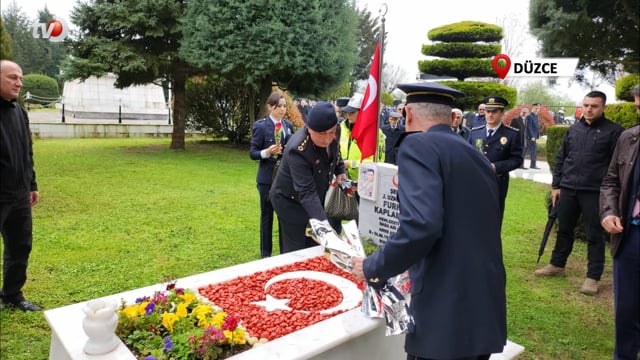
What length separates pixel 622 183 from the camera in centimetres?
312

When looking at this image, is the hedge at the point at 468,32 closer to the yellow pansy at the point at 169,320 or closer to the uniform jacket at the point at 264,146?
the uniform jacket at the point at 264,146

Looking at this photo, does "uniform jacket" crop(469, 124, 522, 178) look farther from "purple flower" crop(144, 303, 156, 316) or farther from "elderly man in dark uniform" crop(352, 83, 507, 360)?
"purple flower" crop(144, 303, 156, 316)

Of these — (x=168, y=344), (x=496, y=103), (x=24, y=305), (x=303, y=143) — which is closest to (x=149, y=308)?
(x=168, y=344)

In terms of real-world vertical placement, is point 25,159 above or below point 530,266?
above

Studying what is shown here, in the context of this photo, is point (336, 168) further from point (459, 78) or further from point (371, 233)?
point (459, 78)

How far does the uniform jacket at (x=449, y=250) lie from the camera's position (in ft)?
6.20

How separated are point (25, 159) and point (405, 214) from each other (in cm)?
349

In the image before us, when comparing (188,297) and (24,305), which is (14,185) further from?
(188,297)

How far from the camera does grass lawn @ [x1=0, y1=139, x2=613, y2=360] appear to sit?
409 cm

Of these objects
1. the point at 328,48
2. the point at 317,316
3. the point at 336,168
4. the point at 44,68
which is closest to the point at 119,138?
the point at 328,48

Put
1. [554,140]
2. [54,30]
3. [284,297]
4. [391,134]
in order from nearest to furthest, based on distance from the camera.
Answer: [284,297] < [554,140] < [391,134] < [54,30]

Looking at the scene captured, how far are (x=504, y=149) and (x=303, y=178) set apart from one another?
3100 millimetres

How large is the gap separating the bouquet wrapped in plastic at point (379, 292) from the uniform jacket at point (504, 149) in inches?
135

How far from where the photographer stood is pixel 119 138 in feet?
66.5
